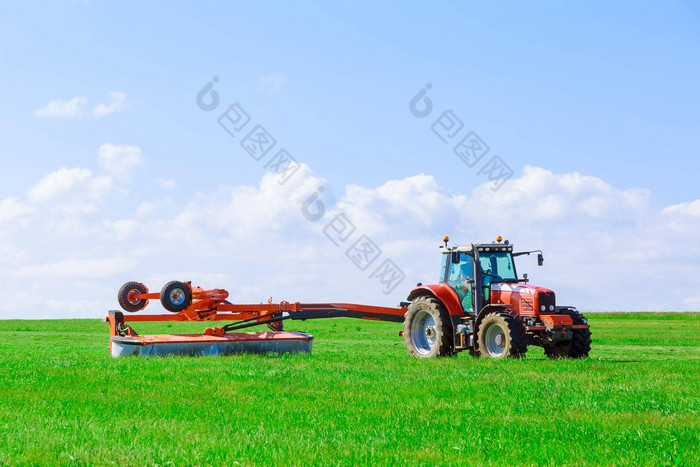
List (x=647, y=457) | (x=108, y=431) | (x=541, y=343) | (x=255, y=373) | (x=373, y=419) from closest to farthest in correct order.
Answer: (x=647, y=457), (x=108, y=431), (x=373, y=419), (x=255, y=373), (x=541, y=343)

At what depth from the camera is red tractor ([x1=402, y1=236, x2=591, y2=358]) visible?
18719 mm

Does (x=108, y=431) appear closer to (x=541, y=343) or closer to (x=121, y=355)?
(x=121, y=355)

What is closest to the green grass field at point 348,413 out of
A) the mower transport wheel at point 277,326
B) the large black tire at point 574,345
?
the large black tire at point 574,345

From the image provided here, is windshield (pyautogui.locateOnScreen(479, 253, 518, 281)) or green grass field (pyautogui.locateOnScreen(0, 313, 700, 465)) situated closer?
green grass field (pyautogui.locateOnScreen(0, 313, 700, 465))

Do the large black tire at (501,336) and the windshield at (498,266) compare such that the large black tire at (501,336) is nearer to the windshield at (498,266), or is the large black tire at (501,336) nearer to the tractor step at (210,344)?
the windshield at (498,266)

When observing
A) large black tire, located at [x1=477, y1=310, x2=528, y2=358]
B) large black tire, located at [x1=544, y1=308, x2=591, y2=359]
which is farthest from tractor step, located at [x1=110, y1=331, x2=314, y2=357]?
large black tire, located at [x1=544, y1=308, x2=591, y2=359]

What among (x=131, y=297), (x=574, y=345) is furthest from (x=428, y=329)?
(x=131, y=297)

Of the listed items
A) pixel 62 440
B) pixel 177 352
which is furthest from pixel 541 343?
pixel 62 440

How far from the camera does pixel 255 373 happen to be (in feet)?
48.3

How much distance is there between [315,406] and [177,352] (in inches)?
377

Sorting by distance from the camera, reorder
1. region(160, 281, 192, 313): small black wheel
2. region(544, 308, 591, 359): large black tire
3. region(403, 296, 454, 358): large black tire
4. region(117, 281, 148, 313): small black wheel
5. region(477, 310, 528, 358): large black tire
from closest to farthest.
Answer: region(477, 310, 528, 358): large black tire < region(544, 308, 591, 359): large black tire < region(403, 296, 454, 358): large black tire < region(160, 281, 192, 313): small black wheel < region(117, 281, 148, 313): small black wheel

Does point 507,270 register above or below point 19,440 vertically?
above

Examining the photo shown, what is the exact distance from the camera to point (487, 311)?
19156mm

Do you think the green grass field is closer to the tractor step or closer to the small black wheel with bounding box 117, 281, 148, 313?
the tractor step
